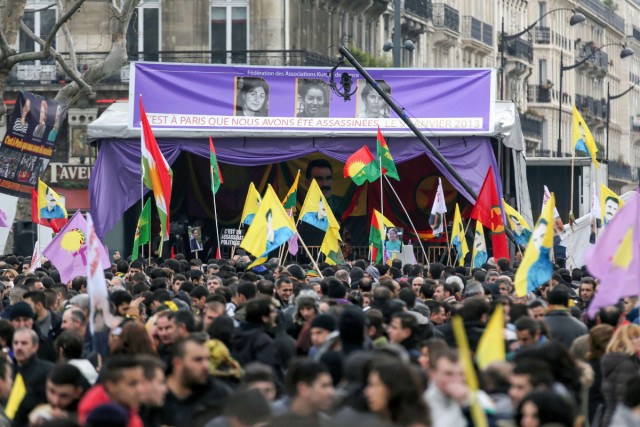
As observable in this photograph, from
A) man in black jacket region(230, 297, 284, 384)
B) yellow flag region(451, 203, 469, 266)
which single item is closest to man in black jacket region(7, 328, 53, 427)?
man in black jacket region(230, 297, 284, 384)

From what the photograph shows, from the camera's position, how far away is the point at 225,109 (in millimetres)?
29438

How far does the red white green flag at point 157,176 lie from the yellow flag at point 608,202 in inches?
248

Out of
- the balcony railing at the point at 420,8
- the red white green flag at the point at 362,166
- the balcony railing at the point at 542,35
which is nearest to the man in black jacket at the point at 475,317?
the red white green flag at the point at 362,166

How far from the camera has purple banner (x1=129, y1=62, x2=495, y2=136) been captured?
29.1m

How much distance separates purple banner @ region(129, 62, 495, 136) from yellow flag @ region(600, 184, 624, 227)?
9.70ft

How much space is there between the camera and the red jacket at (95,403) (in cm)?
809

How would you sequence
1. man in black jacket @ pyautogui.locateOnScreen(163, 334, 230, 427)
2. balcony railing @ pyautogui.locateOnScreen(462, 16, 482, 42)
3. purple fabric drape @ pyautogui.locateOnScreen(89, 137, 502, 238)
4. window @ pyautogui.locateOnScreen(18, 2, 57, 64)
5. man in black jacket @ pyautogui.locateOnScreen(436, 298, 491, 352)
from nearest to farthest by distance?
man in black jacket @ pyautogui.locateOnScreen(163, 334, 230, 427) → man in black jacket @ pyautogui.locateOnScreen(436, 298, 491, 352) → purple fabric drape @ pyautogui.locateOnScreen(89, 137, 502, 238) → window @ pyautogui.locateOnScreen(18, 2, 57, 64) → balcony railing @ pyautogui.locateOnScreen(462, 16, 482, 42)

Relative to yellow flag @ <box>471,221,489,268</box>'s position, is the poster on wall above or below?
above

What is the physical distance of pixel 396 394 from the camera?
7602 mm

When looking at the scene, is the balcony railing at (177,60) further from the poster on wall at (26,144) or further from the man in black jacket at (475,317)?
the man in black jacket at (475,317)

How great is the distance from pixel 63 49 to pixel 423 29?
1811 cm

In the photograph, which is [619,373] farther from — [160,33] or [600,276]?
[160,33]

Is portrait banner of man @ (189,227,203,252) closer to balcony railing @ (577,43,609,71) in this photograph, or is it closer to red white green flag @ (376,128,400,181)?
red white green flag @ (376,128,400,181)

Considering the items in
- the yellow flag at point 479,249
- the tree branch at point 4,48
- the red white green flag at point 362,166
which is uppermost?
the tree branch at point 4,48
